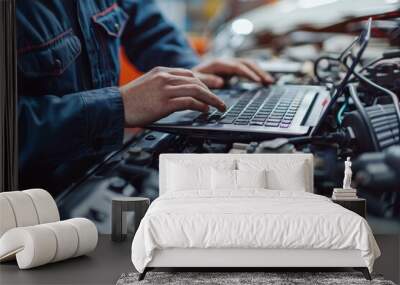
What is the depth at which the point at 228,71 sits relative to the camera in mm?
5727

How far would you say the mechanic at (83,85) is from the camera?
17.8 ft

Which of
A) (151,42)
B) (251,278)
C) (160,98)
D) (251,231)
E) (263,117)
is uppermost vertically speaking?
(151,42)

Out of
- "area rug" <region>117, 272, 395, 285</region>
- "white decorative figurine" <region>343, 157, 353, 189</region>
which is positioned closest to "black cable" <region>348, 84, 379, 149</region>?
"white decorative figurine" <region>343, 157, 353, 189</region>

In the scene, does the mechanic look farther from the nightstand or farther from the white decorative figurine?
the nightstand

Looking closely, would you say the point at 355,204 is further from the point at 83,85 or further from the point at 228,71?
the point at 83,85

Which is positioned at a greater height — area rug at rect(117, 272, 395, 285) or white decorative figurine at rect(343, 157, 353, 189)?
white decorative figurine at rect(343, 157, 353, 189)

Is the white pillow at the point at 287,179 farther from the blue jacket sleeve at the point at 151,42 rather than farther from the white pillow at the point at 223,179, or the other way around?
the blue jacket sleeve at the point at 151,42

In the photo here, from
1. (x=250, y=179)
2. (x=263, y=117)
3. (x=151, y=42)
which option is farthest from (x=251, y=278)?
(x=151, y=42)

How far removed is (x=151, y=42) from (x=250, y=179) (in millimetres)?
1580

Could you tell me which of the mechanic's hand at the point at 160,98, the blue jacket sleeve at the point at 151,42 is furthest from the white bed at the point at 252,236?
the blue jacket sleeve at the point at 151,42

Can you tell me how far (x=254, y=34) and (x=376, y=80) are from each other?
1.11m

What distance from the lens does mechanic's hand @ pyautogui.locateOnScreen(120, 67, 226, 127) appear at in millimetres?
5520

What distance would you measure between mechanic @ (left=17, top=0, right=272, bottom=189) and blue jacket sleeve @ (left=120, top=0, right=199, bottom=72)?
20 mm

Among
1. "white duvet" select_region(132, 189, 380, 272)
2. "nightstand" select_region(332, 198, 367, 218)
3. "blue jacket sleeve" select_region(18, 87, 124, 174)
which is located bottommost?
"nightstand" select_region(332, 198, 367, 218)
